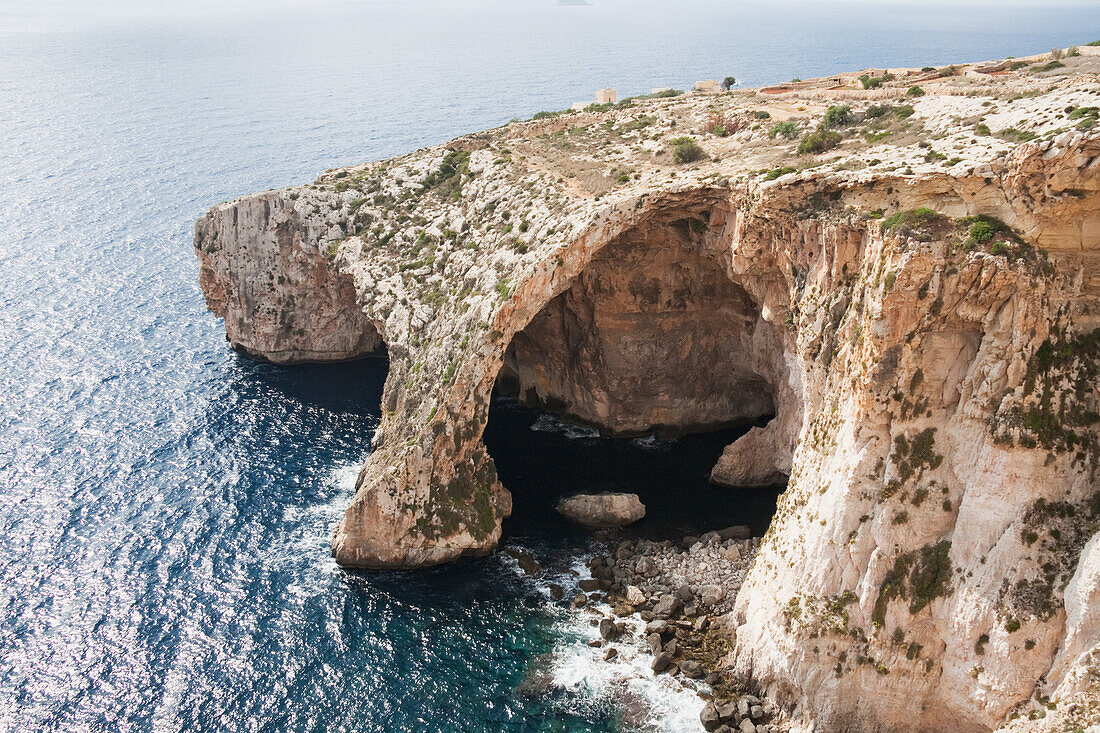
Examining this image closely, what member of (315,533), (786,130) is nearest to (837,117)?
(786,130)

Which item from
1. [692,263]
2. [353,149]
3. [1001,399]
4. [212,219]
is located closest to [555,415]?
[692,263]

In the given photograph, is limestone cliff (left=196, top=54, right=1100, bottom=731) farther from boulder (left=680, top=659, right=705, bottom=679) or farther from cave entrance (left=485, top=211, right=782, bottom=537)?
boulder (left=680, top=659, right=705, bottom=679)

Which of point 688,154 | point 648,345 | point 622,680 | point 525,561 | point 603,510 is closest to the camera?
Answer: point 622,680

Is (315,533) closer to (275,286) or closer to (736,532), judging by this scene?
(736,532)

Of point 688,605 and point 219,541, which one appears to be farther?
point 219,541

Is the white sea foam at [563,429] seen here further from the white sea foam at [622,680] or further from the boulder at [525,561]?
the white sea foam at [622,680]

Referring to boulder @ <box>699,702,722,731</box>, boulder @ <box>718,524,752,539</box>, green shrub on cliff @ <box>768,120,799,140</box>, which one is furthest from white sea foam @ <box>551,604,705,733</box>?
green shrub on cliff @ <box>768,120,799,140</box>

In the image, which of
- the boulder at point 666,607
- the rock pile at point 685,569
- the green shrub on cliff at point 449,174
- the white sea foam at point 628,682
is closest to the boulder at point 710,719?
the white sea foam at point 628,682

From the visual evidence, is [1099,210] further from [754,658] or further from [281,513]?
[281,513]
